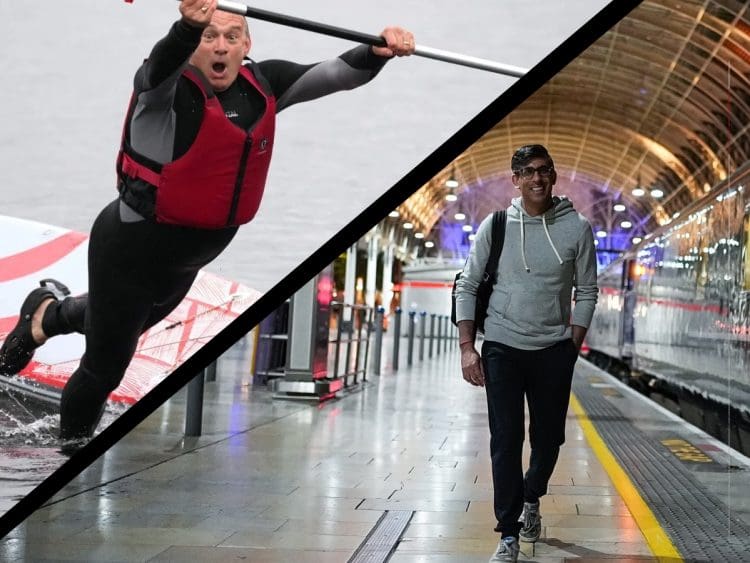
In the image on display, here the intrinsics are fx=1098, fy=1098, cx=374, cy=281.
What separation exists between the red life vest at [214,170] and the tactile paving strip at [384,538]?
5.29 ft

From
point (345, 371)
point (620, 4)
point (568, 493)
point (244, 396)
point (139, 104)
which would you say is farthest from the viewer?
point (345, 371)

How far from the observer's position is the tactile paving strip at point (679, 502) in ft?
16.8

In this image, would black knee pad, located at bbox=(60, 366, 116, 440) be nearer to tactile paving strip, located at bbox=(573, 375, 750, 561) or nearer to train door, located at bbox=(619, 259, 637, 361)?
tactile paving strip, located at bbox=(573, 375, 750, 561)

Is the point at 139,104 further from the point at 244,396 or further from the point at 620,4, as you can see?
the point at 244,396

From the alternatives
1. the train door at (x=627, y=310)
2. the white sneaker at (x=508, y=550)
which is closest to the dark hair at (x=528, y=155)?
the white sneaker at (x=508, y=550)

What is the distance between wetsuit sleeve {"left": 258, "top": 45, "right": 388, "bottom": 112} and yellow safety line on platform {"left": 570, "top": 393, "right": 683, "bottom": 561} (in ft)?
8.41

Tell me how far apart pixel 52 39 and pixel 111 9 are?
1.09ft

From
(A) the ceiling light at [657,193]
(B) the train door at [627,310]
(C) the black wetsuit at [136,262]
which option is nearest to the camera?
(C) the black wetsuit at [136,262]

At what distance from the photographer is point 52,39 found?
5.31 meters

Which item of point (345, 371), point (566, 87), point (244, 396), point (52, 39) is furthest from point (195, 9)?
point (566, 87)

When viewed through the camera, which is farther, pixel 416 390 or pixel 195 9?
pixel 416 390

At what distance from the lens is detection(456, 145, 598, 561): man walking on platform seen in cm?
480

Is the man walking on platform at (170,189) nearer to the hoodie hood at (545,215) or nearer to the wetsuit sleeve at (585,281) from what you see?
the hoodie hood at (545,215)

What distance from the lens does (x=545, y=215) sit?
4.86 m
